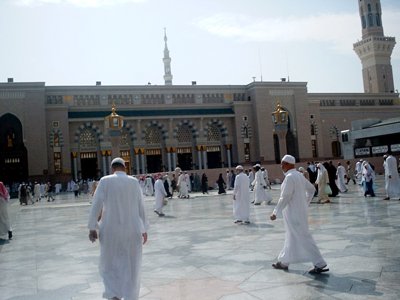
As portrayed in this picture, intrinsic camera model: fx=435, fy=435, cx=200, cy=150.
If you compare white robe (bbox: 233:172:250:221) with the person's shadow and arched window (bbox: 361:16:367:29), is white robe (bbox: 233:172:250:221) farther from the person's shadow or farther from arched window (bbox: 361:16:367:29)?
arched window (bbox: 361:16:367:29)

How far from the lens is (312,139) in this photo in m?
40.2

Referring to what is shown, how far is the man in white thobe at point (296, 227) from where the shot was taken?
15.6 ft

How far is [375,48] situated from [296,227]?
48539 millimetres

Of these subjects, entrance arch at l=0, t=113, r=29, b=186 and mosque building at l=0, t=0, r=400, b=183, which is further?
mosque building at l=0, t=0, r=400, b=183

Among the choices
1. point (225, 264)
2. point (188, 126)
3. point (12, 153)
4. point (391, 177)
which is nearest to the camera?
point (225, 264)

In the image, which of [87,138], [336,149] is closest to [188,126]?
[87,138]

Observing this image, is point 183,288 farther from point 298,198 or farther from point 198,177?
point 198,177

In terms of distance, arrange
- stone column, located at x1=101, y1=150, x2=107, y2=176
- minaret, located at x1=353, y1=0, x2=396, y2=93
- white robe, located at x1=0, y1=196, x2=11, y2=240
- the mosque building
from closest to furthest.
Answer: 1. white robe, located at x1=0, y1=196, x2=11, y2=240
2. the mosque building
3. stone column, located at x1=101, y1=150, x2=107, y2=176
4. minaret, located at x1=353, y1=0, x2=396, y2=93

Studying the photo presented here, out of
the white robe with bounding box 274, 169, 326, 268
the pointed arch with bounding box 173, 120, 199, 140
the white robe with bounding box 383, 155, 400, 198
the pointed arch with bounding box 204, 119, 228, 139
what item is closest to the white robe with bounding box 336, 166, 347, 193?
the white robe with bounding box 383, 155, 400, 198

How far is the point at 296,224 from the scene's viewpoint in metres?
4.96

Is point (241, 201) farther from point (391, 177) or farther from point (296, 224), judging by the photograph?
point (391, 177)

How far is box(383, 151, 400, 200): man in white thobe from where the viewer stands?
1184cm

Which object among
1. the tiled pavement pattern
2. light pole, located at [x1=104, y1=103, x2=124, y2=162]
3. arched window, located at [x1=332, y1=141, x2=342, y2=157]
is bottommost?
the tiled pavement pattern

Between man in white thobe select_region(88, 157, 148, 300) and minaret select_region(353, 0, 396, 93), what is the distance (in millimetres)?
49351
